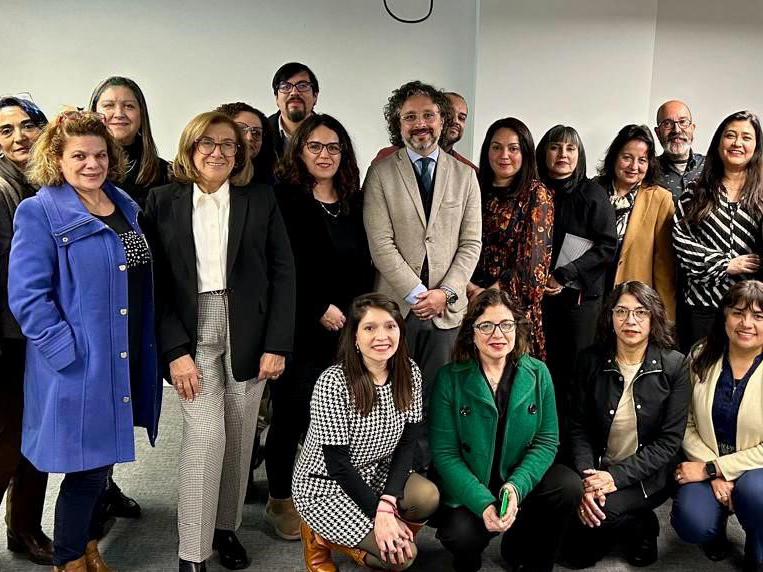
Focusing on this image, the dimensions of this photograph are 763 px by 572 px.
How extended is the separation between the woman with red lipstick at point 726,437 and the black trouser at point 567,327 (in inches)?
22.9

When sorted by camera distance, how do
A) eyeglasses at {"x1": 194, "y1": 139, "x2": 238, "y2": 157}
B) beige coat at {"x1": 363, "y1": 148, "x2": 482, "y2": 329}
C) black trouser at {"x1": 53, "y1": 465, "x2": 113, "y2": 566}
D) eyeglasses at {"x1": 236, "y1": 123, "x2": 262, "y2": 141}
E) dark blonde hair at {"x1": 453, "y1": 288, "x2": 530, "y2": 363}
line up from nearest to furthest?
black trouser at {"x1": 53, "y1": 465, "x2": 113, "y2": 566}
eyeglasses at {"x1": 194, "y1": 139, "x2": 238, "y2": 157}
dark blonde hair at {"x1": 453, "y1": 288, "x2": 530, "y2": 363}
beige coat at {"x1": 363, "y1": 148, "x2": 482, "y2": 329}
eyeglasses at {"x1": 236, "y1": 123, "x2": 262, "y2": 141}

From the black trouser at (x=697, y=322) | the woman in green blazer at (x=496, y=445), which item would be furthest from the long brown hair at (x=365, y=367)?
the black trouser at (x=697, y=322)

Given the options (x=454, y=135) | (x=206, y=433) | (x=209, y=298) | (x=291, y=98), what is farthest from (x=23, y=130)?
(x=454, y=135)

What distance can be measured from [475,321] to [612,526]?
85 centimetres

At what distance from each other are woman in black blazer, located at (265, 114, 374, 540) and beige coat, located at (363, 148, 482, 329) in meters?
0.09

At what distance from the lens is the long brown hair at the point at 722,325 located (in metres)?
2.42

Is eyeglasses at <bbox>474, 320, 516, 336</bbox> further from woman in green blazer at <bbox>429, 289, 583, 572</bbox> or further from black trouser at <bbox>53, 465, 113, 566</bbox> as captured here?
black trouser at <bbox>53, 465, 113, 566</bbox>

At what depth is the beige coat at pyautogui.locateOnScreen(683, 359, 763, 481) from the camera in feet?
7.86

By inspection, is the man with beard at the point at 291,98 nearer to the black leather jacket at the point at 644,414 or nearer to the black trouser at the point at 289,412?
the black trouser at the point at 289,412

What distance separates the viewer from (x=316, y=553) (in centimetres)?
234

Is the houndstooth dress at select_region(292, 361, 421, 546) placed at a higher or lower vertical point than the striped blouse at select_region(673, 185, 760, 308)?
lower

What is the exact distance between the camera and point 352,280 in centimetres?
264

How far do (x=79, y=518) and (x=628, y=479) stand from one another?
180 centimetres

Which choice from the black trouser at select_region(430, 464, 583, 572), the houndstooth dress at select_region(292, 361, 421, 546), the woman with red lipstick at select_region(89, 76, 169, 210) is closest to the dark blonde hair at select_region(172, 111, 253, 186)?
the woman with red lipstick at select_region(89, 76, 169, 210)
